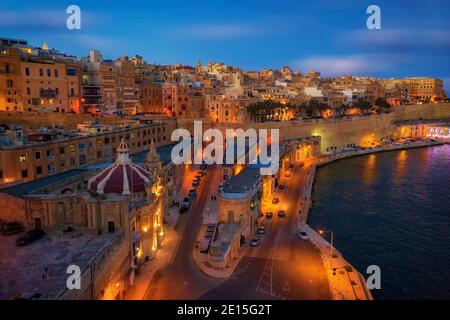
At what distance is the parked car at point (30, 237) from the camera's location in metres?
20.5

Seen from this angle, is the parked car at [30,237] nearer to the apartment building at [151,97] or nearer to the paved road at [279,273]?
the paved road at [279,273]

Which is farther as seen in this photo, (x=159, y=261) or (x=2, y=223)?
(x=159, y=261)

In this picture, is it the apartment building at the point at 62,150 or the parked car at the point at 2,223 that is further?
the apartment building at the point at 62,150

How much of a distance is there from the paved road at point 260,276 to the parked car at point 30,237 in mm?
6626

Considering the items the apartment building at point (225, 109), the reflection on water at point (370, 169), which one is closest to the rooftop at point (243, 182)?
the reflection on water at point (370, 169)

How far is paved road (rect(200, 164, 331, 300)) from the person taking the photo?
67.6 ft

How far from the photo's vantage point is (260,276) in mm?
22359

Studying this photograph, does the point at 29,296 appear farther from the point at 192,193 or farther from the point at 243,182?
the point at 192,193

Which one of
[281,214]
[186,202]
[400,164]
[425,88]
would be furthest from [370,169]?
[425,88]

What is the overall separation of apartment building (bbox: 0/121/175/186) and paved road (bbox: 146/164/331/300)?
12177mm

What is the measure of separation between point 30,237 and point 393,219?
105ft

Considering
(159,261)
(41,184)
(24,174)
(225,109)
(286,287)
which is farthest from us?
(225,109)
